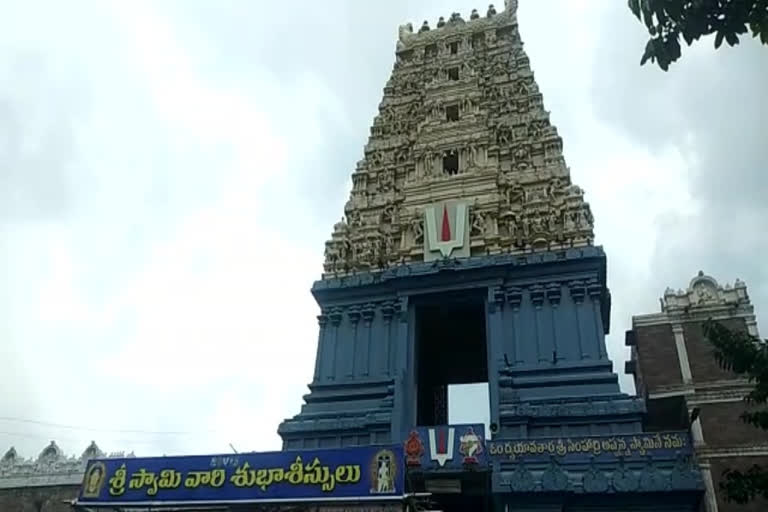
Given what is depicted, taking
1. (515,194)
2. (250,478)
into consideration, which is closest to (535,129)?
(515,194)

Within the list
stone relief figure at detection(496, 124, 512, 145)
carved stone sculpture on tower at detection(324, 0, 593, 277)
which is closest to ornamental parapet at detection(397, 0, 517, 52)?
carved stone sculpture on tower at detection(324, 0, 593, 277)

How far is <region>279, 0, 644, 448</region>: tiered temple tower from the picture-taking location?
1686cm

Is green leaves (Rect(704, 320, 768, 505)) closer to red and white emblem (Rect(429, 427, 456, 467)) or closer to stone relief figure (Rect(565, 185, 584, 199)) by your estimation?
red and white emblem (Rect(429, 427, 456, 467))

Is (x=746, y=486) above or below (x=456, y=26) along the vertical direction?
below

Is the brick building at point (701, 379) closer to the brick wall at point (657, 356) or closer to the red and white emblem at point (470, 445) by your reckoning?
the brick wall at point (657, 356)

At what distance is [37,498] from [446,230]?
50.6ft

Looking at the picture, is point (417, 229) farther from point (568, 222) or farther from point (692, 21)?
point (692, 21)

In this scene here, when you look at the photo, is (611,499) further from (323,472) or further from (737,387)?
(323,472)

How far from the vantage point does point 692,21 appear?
5.85m

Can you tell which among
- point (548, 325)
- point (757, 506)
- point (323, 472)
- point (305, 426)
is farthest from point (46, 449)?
point (757, 506)

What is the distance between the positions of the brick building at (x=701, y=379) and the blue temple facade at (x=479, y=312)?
5.56 feet

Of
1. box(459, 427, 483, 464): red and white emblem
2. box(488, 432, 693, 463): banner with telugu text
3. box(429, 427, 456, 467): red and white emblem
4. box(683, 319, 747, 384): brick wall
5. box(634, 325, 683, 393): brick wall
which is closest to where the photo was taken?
box(488, 432, 693, 463): banner with telugu text

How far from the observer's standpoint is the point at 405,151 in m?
23.3

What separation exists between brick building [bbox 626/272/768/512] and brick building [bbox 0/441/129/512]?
1604cm
